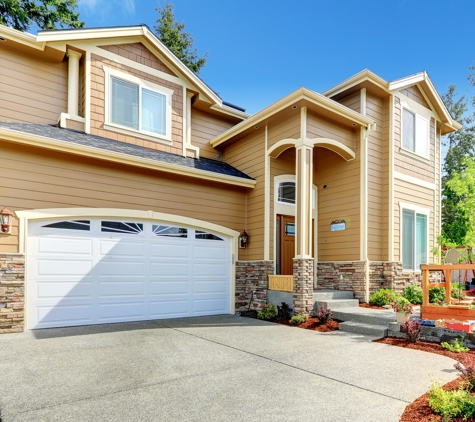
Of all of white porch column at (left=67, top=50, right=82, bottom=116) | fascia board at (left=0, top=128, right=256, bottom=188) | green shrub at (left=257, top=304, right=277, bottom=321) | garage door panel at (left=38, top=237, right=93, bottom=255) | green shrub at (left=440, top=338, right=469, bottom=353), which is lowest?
green shrub at (left=257, top=304, right=277, bottom=321)

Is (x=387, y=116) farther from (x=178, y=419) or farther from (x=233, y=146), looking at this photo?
Result: (x=178, y=419)

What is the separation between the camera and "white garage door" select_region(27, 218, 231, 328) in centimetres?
723

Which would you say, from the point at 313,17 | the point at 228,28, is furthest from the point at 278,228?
the point at 228,28

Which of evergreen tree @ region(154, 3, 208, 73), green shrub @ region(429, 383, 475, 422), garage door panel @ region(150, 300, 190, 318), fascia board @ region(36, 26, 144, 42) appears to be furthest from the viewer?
evergreen tree @ region(154, 3, 208, 73)

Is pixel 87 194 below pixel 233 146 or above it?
below

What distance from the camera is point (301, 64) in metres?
19.2

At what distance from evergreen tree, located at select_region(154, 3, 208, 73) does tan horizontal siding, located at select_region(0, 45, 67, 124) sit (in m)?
12.9

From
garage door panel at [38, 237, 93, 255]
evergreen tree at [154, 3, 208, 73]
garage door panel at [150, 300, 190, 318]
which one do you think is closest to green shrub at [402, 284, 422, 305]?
garage door panel at [150, 300, 190, 318]

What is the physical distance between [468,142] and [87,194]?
25058 millimetres

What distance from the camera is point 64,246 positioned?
24.5 ft

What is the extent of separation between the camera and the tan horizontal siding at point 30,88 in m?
8.20

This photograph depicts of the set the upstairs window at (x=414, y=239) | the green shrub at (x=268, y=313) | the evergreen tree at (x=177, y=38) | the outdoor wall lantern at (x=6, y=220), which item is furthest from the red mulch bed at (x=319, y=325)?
the evergreen tree at (x=177, y=38)

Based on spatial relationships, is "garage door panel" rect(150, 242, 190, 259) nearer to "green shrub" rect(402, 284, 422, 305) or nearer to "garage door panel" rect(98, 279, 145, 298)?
"garage door panel" rect(98, 279, 145, 298)

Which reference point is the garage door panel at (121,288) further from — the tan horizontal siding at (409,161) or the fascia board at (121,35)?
the tan horizontal siding at (409,161)
